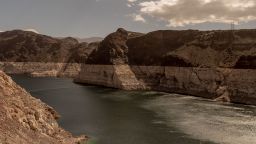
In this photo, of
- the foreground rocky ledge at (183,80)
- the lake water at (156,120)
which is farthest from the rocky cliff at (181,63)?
the lake water at (156,120)

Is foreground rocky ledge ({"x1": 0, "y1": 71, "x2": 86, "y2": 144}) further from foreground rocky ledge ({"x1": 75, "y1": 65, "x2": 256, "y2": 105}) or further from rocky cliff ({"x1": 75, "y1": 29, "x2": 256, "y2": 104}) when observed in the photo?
rocky cliff ({"x1": 75, "y1": 29, "x2": 256, "y2": 104})

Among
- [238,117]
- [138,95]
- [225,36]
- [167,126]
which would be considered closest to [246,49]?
[225,36]

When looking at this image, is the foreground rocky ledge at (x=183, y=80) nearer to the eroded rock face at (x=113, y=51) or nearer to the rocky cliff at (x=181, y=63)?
the rocky cliff at (x=181, y=63)

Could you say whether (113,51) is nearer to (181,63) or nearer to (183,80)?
(181,63)

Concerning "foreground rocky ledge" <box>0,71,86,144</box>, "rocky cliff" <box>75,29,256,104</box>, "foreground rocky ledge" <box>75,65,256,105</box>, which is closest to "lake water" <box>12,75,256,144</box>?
"foreground rocky ledge" <box>75,65,256,105</box>

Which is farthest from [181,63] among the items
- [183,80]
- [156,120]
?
[156,120]

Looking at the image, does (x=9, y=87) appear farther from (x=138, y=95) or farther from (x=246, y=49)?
(x=246, y=49)

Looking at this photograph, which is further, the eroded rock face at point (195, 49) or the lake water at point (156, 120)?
the eroded rock face at point (195, 49)
